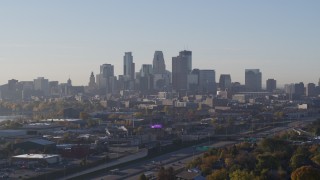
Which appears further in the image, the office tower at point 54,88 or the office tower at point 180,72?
the office tower at point 54,88

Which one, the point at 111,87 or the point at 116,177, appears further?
Answer: the point at 111,87

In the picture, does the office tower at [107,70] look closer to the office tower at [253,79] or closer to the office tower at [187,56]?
the office tower at [187,56]

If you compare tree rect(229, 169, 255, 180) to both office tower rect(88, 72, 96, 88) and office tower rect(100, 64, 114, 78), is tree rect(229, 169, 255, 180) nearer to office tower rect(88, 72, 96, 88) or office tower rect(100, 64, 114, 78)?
office tower rect(100, 64, 114, 78)

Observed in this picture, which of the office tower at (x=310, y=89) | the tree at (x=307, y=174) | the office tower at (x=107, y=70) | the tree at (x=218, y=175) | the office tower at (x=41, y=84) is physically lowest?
the tree at (x=218, y=175)

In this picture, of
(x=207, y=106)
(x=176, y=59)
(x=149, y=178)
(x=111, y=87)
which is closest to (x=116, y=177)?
(x=149, y=178)

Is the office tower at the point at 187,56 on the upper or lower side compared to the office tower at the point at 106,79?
upper

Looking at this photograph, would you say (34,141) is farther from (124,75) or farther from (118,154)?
(124,75)

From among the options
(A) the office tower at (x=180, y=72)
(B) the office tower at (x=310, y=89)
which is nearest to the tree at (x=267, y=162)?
(B) the office tower at (x=310, y=89)
